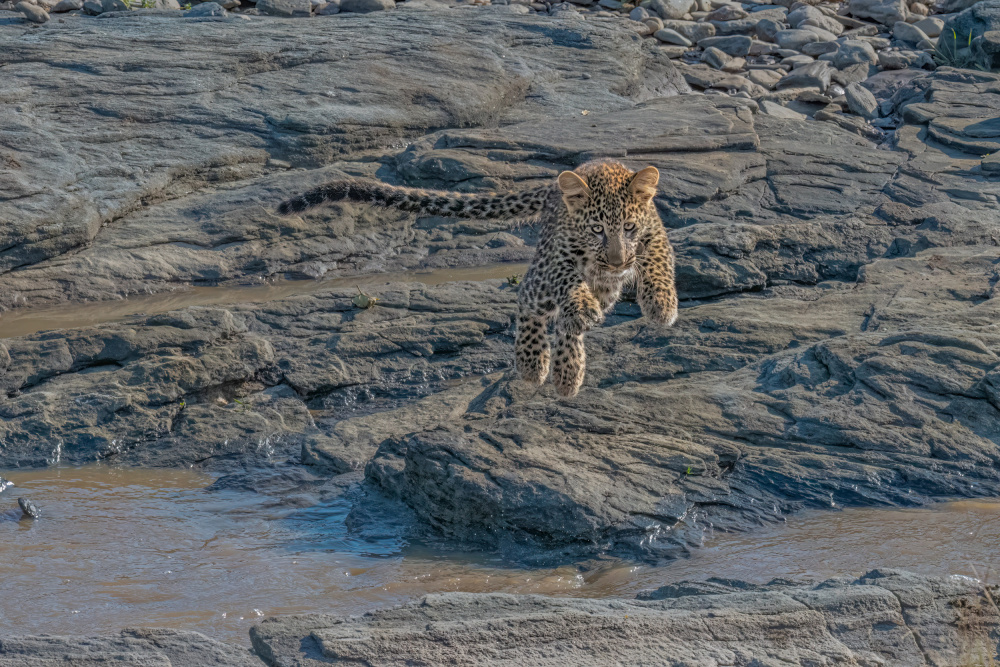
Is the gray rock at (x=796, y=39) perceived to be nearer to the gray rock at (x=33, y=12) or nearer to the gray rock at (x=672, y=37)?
the gray rock at (x=672, y=37)

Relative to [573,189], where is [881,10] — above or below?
above

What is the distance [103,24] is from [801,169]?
1074 cm

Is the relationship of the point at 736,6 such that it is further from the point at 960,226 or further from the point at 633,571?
the point at 633,571

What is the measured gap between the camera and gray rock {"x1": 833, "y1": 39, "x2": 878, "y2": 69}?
20.5m

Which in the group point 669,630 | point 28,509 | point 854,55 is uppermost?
point 854,55

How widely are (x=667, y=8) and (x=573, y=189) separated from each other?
52.9 ft

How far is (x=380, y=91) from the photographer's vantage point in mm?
15797

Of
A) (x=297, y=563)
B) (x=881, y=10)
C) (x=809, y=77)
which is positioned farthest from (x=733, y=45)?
(x=297, y=563)

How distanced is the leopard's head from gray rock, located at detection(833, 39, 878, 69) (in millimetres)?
14888

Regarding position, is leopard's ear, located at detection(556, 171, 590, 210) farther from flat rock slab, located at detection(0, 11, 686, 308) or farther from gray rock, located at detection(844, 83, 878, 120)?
gray rock, located at detection(844, 83, 878, 120)

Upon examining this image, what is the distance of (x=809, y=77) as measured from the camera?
1941 cm

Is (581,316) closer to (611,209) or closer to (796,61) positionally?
(611,209)

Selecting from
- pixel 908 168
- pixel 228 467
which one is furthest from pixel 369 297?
pixel 908 168

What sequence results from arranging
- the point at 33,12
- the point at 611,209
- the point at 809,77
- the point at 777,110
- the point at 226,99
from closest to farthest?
the point at 611,209
the point at 226,99
the point at 33,12
the point at 777,110
the point at 809,77
